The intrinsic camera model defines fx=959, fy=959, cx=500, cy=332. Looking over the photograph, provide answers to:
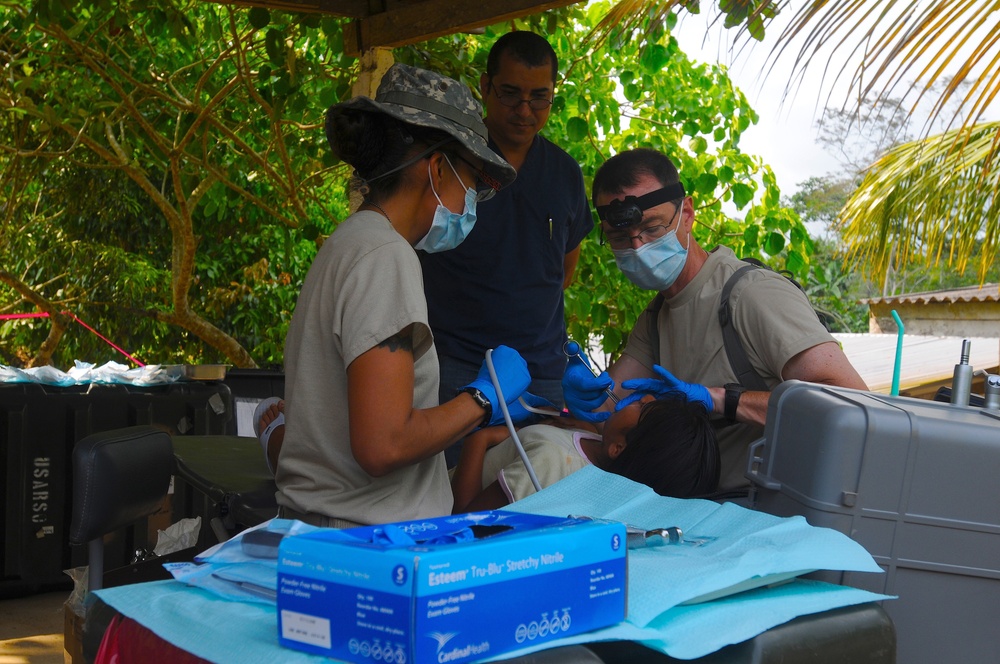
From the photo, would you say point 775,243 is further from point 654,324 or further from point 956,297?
point 956,297

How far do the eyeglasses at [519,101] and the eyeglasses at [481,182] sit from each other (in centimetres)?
104

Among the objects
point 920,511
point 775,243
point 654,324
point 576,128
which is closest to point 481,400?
point 920,511

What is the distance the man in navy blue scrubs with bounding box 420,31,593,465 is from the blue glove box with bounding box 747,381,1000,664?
1.51 metres

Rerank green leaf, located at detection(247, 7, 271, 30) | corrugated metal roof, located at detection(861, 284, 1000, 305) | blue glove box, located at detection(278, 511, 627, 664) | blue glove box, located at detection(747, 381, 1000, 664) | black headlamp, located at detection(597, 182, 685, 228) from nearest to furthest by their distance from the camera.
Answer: blue glove box, located at detection(278, 511, 627, 664)
blue glove box, located at detection(747, 381, 1000, 664)
black headlamp, located at detection(597, 182, 685, 228)
green leaf, located at detection(247, 7, 271, 30)
corrugated metal roof, located at detection(861, 284, 1000, 305)

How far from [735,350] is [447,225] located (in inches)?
33.0

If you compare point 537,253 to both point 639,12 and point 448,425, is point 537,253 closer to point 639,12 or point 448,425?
point 639,12

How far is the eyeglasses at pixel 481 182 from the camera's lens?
6.41 feet

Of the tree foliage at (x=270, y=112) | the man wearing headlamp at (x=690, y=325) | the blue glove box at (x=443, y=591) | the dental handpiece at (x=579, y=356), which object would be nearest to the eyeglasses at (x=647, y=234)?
the man wearing headlamp at (x=690, y=325)

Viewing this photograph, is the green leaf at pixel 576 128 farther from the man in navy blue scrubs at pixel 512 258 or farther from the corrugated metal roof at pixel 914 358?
the corrugated metal roof at pixel 914 358

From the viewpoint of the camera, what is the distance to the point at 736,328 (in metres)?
2.34

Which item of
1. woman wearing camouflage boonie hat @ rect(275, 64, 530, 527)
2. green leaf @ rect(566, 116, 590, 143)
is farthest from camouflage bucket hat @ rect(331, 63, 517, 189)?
green leaf @ rect(566, 116, 590, 143)

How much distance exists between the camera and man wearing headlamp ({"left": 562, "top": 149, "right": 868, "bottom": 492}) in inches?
87.0

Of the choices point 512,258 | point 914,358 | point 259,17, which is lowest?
point 914,358

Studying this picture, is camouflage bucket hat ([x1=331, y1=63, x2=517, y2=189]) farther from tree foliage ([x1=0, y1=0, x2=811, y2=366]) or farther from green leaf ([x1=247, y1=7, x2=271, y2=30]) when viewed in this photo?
green leaf ([x1=247, y1=7, x2=271, y2=30])
